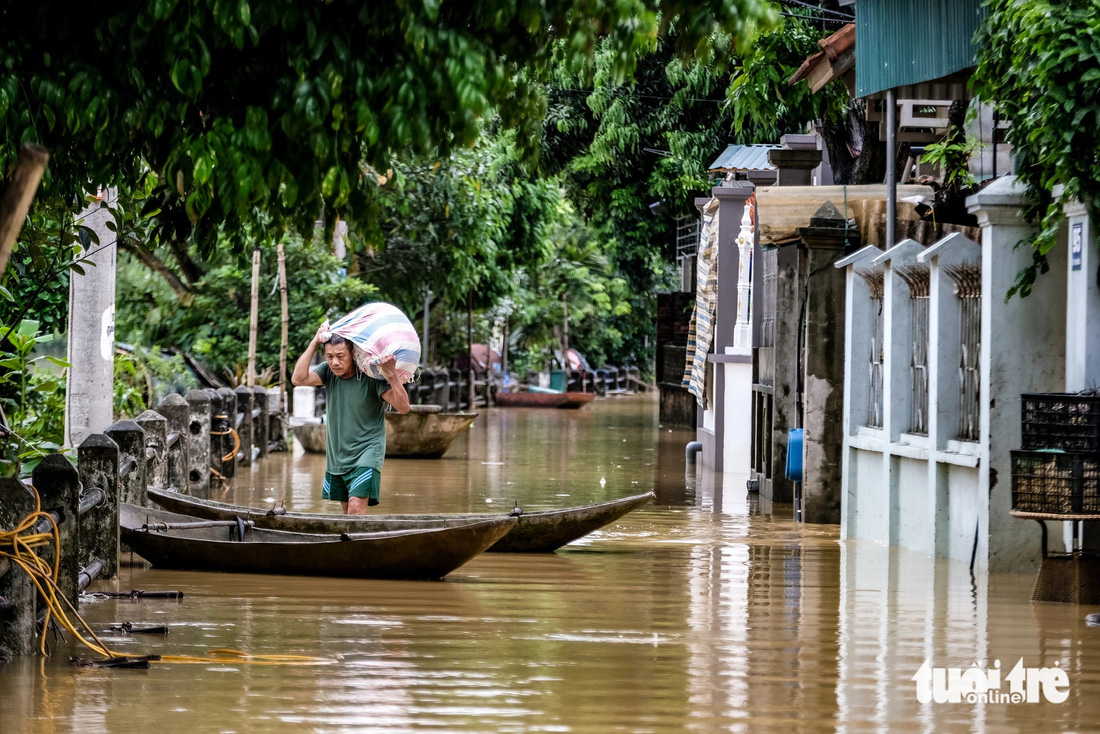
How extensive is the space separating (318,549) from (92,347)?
4.22 meters

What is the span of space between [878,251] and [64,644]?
7997 mm

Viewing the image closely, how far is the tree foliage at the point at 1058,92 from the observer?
28.5 ft

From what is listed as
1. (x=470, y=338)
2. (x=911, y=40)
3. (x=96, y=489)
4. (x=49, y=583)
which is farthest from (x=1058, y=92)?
(x=470, y=338)

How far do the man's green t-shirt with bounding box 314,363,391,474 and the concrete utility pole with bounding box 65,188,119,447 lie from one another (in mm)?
3041

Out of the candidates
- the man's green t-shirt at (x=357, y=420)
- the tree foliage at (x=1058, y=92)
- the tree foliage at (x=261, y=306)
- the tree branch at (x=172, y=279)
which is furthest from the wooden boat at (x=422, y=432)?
the tree foliage at (x=1058, y=92)

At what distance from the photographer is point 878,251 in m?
12.6

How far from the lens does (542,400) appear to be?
1642 inches

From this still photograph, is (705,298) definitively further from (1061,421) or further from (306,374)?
(1061,421)

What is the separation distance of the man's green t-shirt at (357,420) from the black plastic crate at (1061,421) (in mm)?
4321

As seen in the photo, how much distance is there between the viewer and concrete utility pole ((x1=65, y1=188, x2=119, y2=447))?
12.2 meters

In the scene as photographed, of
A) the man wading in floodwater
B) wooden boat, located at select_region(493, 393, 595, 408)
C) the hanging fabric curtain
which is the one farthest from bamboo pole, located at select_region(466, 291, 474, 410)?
the man wading in floodwater

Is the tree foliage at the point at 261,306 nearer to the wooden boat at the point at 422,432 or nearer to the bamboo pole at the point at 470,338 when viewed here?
the wooden boat at the point at 422,432

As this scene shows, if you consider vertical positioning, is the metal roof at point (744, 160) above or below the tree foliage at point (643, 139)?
below

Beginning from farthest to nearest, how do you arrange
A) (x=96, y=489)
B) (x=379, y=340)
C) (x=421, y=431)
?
(x=421, y=431)
(x=379, y=340)
(x=96, y=489)
